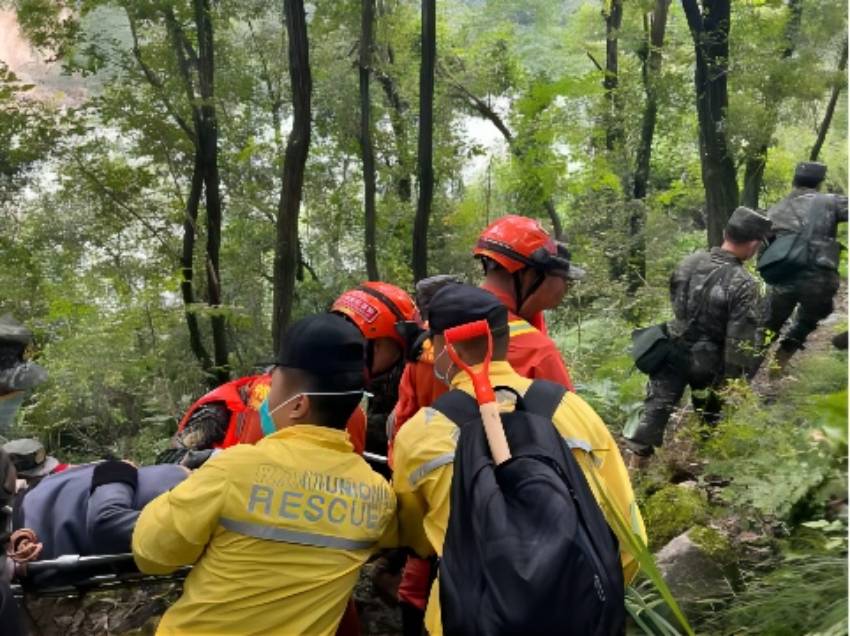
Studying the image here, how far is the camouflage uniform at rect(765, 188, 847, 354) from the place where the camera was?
217 inches

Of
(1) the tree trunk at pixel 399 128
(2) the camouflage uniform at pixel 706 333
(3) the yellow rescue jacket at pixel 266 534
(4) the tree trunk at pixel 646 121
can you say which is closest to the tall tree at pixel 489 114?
(1) the tree trunk at pixel 399 128

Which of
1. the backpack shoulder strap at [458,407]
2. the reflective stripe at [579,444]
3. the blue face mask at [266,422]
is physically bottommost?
the blue face mask at [266,422]

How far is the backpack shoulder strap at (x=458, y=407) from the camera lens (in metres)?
2.25

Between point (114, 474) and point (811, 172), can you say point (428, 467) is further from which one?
point (811, 172)

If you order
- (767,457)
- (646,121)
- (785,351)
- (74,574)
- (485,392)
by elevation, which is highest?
(646,121)

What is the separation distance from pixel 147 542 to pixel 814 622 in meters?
2.03

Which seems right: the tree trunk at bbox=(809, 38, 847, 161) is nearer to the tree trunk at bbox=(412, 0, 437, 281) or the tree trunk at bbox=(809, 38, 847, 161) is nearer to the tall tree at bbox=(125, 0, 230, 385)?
the tree trunk at bbox=(412, 0, 437, 281)

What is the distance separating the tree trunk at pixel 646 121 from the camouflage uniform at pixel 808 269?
769cm

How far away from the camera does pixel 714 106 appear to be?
32.7ft

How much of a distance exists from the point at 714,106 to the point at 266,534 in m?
9.47

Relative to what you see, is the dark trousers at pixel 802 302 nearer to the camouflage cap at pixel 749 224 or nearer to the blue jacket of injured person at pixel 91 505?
the camouflage cap at pixel 749 224

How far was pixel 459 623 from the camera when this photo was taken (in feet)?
6.01

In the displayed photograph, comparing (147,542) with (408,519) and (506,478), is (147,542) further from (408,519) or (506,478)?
(506,478)

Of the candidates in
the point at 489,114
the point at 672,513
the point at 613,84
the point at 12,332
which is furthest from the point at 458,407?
the point at 489,114
